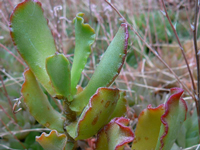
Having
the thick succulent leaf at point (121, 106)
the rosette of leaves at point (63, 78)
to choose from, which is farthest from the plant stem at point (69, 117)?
the thick succulent leaf at point (121, 106)

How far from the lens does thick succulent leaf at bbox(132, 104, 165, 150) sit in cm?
56

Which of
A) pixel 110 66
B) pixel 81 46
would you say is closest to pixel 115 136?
pixel 110 66

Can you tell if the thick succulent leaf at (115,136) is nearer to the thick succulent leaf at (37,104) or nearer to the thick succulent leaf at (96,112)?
the thick succulent leaf at (96,112)

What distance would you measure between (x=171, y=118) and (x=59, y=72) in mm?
282

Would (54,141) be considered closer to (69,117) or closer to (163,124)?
(69,117)

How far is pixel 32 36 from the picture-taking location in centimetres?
58

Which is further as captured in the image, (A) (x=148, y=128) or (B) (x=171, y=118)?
(A) (x=148, y=128)

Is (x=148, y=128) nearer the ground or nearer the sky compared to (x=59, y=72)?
nearer the ground

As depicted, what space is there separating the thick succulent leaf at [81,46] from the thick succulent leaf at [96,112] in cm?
12

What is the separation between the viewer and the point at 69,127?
598mm

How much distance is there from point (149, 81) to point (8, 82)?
0.75 metres

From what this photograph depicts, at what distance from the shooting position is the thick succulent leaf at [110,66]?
0.53 meters

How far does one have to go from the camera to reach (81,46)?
633mm

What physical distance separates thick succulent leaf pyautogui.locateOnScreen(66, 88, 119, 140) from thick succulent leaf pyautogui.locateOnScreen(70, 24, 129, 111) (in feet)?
0.19
